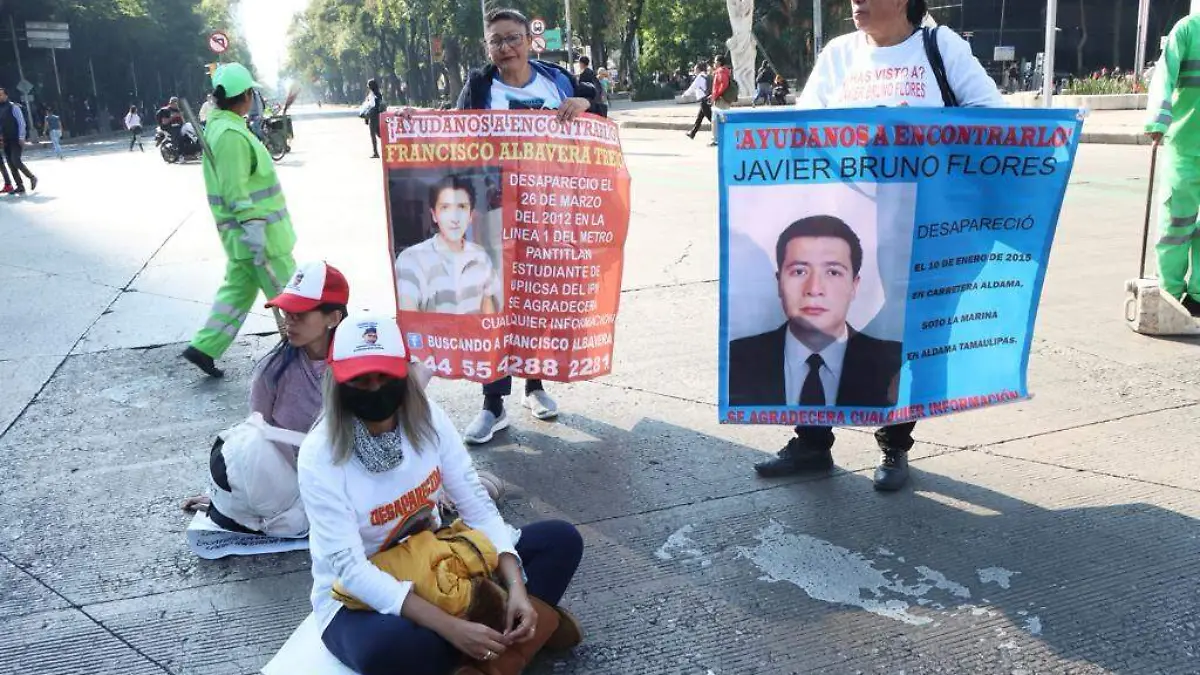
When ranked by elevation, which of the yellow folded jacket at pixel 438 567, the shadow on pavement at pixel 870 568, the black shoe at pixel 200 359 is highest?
the yellow folded jacket at pixel 438 567

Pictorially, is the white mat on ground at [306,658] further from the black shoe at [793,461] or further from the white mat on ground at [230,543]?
the black shoe at [793,461]

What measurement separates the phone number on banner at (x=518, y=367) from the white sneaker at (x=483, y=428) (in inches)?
10.7

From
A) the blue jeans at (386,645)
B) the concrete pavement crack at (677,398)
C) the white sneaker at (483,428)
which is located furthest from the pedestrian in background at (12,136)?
the blue jeans at (386,645)

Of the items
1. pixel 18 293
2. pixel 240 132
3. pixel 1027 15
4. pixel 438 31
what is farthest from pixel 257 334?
pixel 438 31

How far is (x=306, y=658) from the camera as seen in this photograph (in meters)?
2.73

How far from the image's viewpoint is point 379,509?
8.70 feet

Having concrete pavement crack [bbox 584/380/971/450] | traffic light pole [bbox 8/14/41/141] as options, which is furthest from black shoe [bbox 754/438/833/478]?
traffic light pole [bbox 8/14/41/141]

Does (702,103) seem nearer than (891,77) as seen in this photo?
No

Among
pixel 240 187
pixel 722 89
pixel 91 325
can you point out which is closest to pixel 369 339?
pixel 240 187

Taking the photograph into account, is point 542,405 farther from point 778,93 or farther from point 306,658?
point 778,93

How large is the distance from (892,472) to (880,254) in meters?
0.87

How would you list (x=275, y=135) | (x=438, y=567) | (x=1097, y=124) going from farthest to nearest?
(x=275, y=135) → (x=1097, y=124) → (x=438, y=567)

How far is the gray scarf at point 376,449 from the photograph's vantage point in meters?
2.63

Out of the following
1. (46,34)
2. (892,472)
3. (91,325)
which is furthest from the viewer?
(46,34)
